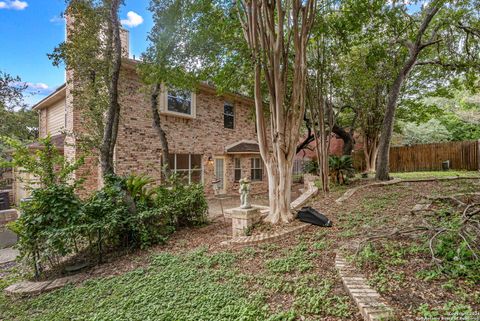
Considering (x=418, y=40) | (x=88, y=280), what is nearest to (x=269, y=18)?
(x=88, y=280)

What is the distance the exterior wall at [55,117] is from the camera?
10828mm

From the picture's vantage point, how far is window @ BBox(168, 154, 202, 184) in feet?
34.6

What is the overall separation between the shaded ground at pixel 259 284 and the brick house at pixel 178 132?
11.7ft

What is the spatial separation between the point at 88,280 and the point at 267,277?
2960 millimetres

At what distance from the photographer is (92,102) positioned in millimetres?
6832

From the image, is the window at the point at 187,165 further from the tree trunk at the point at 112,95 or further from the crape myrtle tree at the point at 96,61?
the tree trunk at the point at 112,95

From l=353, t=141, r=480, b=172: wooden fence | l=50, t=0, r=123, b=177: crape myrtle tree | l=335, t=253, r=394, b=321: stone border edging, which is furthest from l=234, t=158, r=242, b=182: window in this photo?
l=353, t=141, r=480, b=172: wooden fence

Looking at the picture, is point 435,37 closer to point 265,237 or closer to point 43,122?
point 265,237

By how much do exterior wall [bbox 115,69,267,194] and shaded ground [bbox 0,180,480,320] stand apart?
4.47m

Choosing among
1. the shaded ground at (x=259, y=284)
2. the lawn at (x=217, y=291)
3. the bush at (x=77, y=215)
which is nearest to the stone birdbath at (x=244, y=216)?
the shaded ground at (x=259, y=284)

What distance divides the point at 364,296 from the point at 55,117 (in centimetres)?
1352

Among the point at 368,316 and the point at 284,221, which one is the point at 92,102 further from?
the point at 368,316

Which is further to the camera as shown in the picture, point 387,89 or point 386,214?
point 387,89

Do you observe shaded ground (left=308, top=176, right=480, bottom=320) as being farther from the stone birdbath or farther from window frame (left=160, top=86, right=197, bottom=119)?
window frame (left=160, top=86, right=197, bottom=119)
